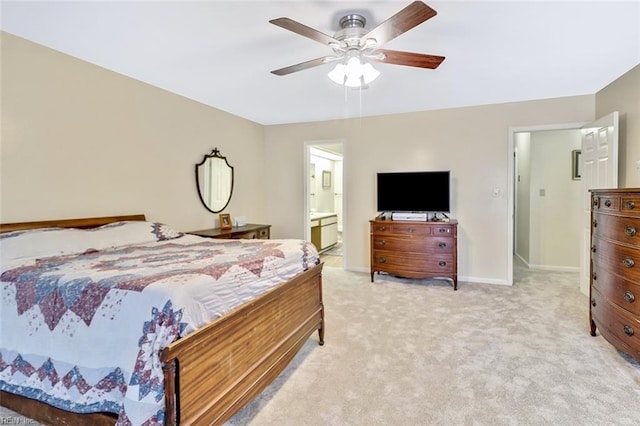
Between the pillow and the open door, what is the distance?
4374 mm

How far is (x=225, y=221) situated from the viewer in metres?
4.33

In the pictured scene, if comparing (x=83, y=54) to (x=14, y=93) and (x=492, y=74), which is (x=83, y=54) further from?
(x=492, y=74)

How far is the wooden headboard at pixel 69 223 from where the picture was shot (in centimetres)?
227

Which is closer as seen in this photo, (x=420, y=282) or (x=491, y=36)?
(x=491, y=36)

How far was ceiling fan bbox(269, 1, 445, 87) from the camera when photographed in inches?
66.7

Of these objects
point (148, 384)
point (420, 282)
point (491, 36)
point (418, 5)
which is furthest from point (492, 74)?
point (148, 384)

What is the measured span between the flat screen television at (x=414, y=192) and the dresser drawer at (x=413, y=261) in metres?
0.65

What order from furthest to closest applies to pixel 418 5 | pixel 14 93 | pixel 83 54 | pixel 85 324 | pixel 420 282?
pixel 420 282, pixel 83 54, pixel 14 93, pixel 418 5, pixel 85 324

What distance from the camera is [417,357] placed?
238 cm

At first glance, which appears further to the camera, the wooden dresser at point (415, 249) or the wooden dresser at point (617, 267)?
the wooden dresser at point (415, 249)

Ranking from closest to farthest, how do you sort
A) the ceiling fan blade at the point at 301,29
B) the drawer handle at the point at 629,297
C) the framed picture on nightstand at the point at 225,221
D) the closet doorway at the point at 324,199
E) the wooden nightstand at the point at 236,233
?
the ceiling fan blade at the point at 301,29, the drawer handle at the point at 629,297, the wooden nightstand at the point at 236,233, the framed picture on nightstand at the point at 225,221, the closet doorway at the point at 324,199

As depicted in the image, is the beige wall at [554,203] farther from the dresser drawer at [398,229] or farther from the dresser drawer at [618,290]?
the dresser drawer at [618,290]

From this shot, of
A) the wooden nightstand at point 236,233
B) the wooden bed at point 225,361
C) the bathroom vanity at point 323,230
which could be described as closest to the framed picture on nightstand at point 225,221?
the wooden nightstand at point 236,233

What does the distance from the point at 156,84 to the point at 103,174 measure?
44.4 inches
